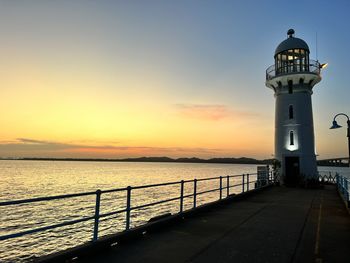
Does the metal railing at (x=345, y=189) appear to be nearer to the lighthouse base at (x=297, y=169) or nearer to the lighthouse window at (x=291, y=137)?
the lighthouse base at (x=297, y=169)

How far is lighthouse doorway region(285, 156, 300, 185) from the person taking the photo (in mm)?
27206

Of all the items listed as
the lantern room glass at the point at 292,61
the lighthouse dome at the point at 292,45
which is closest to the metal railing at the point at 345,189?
the lantern room glass at the point at 292,61

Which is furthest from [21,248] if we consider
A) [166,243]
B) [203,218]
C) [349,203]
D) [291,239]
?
[349,203]

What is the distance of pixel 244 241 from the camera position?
7.48 metres

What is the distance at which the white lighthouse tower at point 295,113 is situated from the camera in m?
27.0

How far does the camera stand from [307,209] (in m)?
13.4

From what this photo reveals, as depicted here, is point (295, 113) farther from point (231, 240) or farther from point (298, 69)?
point (231, 240)

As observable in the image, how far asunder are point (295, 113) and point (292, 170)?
5.25 m

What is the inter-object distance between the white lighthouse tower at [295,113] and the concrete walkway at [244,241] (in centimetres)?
1627

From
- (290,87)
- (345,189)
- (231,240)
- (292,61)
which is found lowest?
(231,240)

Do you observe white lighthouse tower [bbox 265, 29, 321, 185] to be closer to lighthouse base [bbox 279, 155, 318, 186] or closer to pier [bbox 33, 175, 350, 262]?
lighthouse base [bbox 279, 155, 318, 186]

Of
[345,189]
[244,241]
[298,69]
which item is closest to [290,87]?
[298,69]

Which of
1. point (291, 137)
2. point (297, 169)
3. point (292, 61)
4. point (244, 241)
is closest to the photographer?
point (244, 241)

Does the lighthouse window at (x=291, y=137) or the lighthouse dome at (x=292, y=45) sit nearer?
the lighthouse window at (x=291, y=137)
